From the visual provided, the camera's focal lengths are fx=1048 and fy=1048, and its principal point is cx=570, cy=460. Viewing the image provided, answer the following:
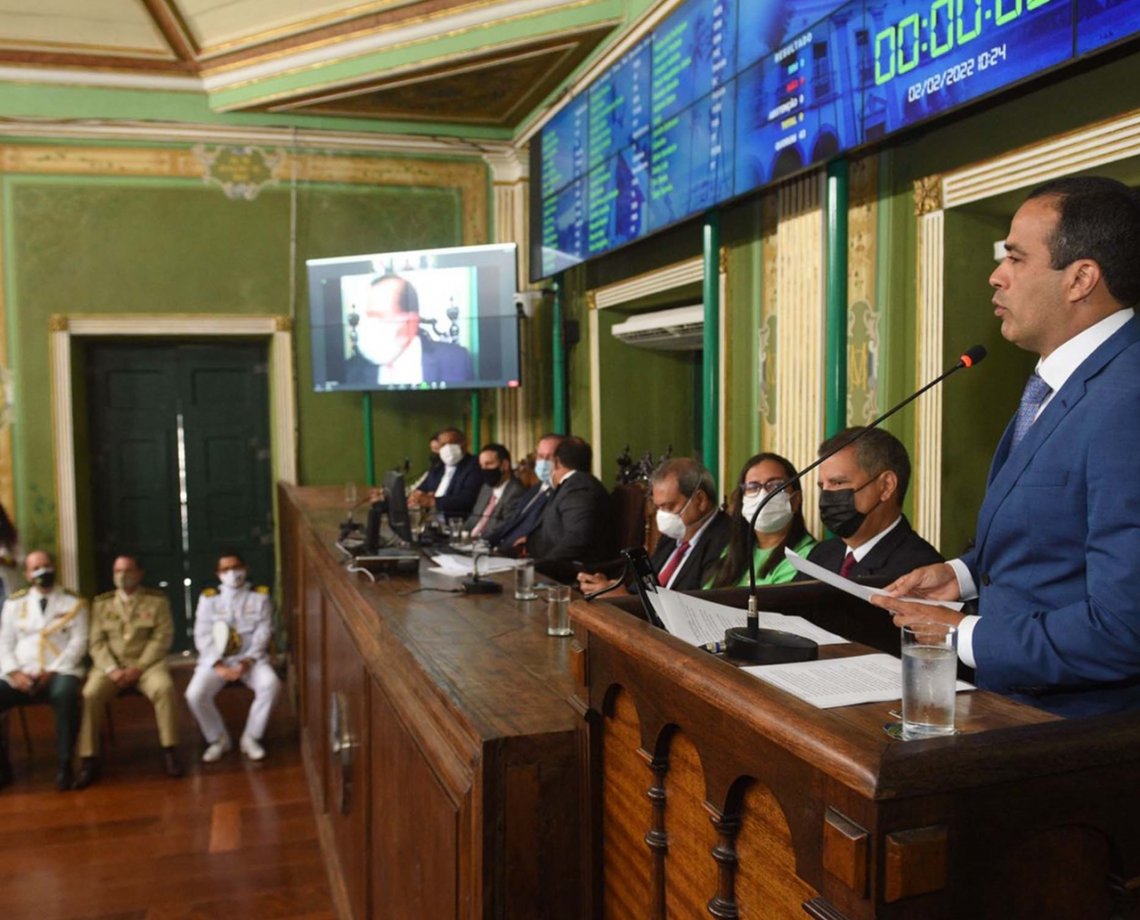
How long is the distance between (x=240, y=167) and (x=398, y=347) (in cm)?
164

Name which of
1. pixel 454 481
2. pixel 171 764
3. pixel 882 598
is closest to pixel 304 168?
pixel 454 481

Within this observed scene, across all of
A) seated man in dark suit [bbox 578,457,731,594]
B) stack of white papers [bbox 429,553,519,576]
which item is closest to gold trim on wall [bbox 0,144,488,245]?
stack of white papers [bbox 429,553,519,576]

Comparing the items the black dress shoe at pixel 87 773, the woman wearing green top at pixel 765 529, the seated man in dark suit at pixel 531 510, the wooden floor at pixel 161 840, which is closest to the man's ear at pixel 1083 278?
the woman wearing green top at pixel 765 529

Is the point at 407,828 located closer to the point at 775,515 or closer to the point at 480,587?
the point at 480,587

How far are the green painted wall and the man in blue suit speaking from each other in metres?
6.00

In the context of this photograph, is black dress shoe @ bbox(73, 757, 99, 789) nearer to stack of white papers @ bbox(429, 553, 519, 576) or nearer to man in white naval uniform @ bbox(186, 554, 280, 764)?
man in white naval uniform @ bbox(186, 554, 280, 764)

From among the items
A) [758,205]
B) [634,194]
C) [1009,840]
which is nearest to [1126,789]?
[1009,840]

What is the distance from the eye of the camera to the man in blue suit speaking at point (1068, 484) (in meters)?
1.13

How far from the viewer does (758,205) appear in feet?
13.4

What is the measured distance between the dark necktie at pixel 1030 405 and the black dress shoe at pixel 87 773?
4.52 meters

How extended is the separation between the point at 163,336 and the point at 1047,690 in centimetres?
656

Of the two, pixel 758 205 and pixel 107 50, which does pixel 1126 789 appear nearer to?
pixel 758 205

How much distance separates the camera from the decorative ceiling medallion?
6.69 m

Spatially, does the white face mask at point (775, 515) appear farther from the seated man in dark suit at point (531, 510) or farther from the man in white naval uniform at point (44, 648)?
the man in white naval uniform at point (44, 648)
